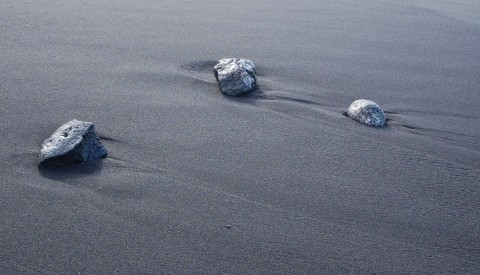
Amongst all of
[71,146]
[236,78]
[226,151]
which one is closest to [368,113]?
[236,78]

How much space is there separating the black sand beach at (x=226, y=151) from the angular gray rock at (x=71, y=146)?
4cm

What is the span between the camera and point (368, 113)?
242 centimetres

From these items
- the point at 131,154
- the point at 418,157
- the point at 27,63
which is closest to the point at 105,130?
the point at 131,154

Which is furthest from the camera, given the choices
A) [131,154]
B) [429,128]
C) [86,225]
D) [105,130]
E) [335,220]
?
[429,128]

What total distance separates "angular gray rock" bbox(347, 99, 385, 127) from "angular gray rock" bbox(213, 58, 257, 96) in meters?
0.55

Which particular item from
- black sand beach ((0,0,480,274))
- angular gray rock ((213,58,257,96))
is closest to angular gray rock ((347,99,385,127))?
black sand beach ((0,0,480,274))

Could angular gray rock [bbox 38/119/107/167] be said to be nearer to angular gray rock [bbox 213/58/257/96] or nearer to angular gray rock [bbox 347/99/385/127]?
angular gray rock [bbox 213/58/257/96]

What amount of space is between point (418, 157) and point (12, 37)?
233 centimetres

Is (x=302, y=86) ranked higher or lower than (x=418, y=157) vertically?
higher

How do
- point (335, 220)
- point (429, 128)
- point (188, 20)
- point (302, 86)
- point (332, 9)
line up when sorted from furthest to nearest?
point (332, 9) → point (188, 20) → point (302, 86) → point (429, 128) → point (335, 220)

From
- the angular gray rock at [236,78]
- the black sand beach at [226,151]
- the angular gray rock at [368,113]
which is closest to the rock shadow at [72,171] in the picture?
the black sand beach at [226,151]

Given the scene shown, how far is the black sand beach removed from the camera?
5.08ft

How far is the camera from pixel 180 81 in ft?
8.57

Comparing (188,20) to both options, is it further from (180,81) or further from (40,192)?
(40,192)
